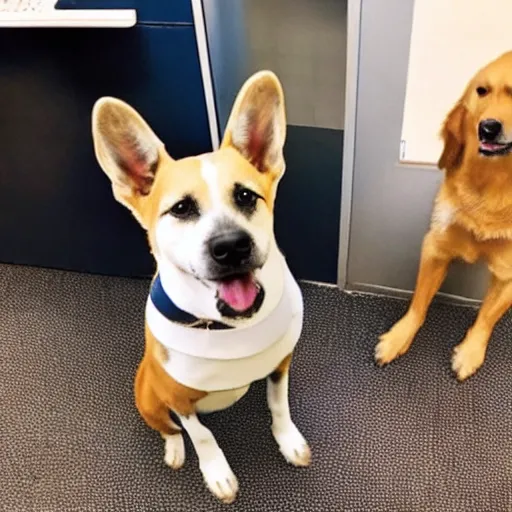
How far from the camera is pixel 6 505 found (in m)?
1.55

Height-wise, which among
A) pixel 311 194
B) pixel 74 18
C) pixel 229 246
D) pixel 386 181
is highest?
pixel 74 18

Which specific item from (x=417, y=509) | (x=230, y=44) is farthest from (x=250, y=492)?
(x=230, y=44)

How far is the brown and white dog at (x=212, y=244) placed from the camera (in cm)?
104

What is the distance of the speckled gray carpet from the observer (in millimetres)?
1530

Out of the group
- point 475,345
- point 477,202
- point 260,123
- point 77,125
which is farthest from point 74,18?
point 475,345

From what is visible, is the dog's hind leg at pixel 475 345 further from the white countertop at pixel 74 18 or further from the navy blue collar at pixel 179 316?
the white countertop at pixel 74 18

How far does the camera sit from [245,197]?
1.07 m

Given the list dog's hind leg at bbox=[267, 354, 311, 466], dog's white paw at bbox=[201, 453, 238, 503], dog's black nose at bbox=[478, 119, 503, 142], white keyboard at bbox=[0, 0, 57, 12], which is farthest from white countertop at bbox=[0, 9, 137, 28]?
dog's white paw at bbox=[201, 453, 238, 503]

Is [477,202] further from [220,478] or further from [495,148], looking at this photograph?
[220,478]

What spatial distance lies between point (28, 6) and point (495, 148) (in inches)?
34.2

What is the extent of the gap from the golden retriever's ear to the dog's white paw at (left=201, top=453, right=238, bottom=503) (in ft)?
2.43

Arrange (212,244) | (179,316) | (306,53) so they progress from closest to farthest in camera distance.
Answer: (212,244) < (179,316) < (306,53)

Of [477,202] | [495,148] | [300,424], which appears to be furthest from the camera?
[300,424]

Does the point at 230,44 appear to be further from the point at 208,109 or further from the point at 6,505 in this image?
the point at 6,505
